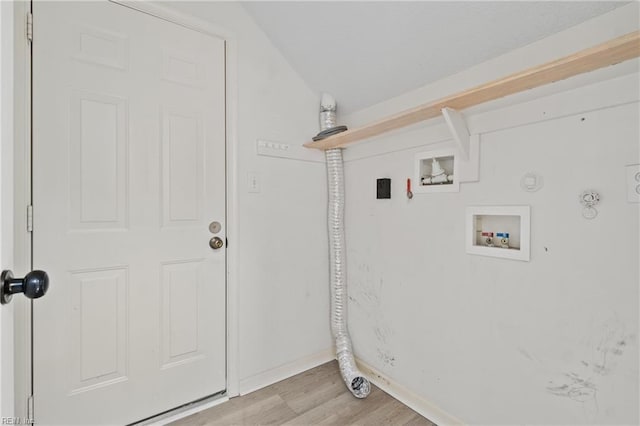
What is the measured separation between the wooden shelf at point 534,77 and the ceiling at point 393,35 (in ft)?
0.82

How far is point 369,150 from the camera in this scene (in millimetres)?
1888

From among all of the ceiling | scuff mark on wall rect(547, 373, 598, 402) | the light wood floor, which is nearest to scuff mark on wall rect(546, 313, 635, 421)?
scuff mark on wall rect(547, 373, 598, 402)

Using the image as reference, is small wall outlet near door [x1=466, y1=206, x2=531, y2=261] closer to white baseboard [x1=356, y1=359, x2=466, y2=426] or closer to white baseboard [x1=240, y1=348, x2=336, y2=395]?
white baseboard [x1=356, y1=359, x2=466, y2=426]

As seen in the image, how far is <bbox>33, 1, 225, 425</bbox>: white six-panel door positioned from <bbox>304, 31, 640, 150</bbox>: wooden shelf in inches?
41.5

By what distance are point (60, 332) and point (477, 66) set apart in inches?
90.1

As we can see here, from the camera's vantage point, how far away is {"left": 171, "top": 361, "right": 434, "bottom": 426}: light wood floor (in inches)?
60.2

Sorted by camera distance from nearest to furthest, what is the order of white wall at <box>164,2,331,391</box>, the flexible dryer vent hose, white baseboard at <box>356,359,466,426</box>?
white baseboard at <box>356,359,466,426</box>, white wall at <box>164,2,331,391</box>, the flexible dryer vent hose

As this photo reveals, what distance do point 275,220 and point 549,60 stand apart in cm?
158

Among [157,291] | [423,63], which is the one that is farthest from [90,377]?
[423,63]

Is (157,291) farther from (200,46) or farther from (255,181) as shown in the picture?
(200,46)

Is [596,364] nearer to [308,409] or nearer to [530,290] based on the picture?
[530,290]

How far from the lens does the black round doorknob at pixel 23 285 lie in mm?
572

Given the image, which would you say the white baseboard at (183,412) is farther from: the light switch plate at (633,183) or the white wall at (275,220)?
the light switch plate at (633,183)

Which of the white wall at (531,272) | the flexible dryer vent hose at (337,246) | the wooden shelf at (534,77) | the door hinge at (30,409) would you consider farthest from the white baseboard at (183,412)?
the wooden shelf at (534,77)
